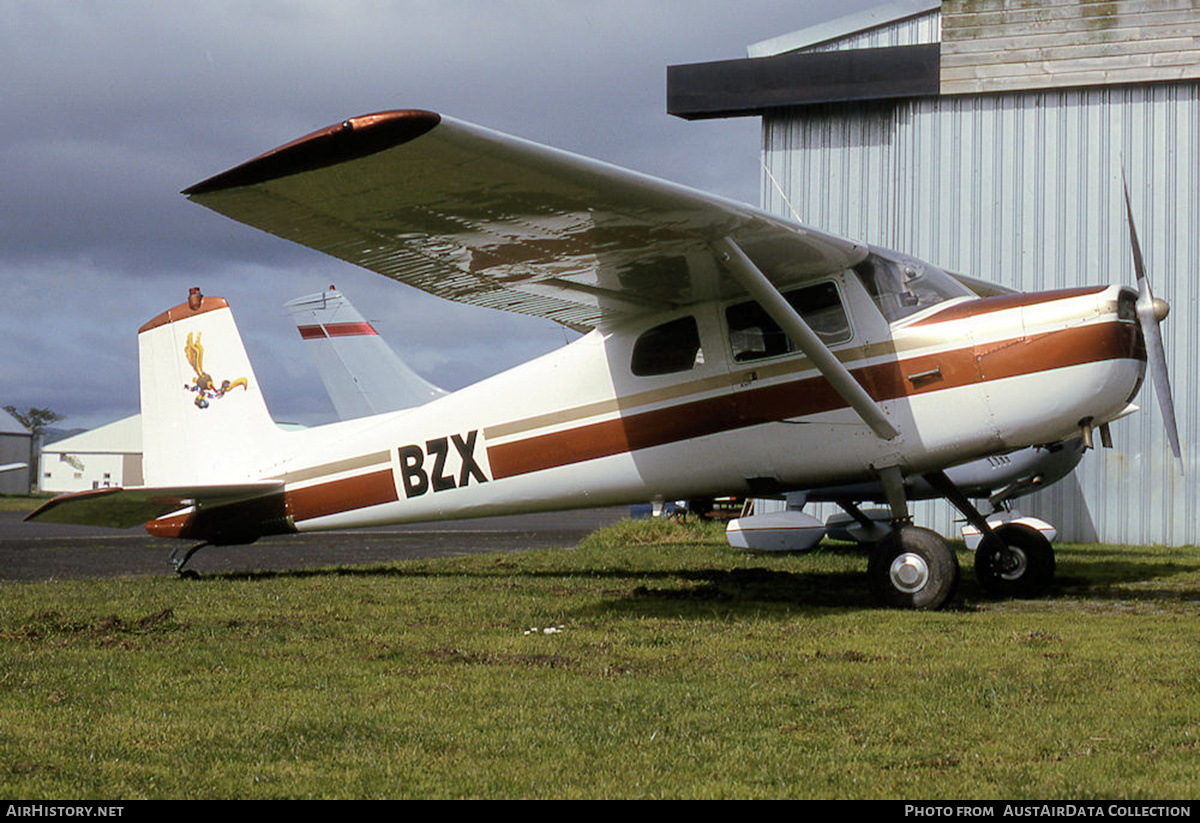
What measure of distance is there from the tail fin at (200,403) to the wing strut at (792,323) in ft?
17.7

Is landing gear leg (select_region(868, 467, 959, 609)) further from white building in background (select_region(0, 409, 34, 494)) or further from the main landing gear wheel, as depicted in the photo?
white building in background (select_region(0, 409, 34, 494))

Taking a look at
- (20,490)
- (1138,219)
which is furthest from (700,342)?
(20,490)

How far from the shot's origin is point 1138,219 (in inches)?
645

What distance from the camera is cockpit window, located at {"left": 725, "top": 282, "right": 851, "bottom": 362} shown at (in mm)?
7852

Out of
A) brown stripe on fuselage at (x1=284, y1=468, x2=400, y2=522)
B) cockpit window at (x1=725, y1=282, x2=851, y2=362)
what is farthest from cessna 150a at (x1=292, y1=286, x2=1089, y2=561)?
brown stripe on fuselage at (x1=284, y1=468, x2=400, y2=522)

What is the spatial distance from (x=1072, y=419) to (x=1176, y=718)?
3.41 meters

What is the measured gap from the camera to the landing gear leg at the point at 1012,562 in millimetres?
8828

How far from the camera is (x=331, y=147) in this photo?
5.25 meters

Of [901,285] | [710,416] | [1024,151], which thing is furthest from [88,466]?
[901,285]

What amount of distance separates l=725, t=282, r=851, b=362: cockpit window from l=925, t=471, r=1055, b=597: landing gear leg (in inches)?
76.7

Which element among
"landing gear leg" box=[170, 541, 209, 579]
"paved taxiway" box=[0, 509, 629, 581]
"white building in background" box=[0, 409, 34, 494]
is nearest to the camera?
"landing gear leg" box=[170, 541, 209, 579]

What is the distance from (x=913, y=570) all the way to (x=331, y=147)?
188 inches

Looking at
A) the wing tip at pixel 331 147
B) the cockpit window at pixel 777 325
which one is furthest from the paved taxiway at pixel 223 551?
the wing tip at pixel 331 147

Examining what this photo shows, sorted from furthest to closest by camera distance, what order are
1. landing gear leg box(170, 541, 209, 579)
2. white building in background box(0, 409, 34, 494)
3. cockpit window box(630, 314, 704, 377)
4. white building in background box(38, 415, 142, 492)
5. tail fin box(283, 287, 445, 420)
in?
white building in background box(38, 415, 142, 492) → white building in background box(0, 409, 34, 494) → tail fin box(283, 287, 445, 420) → landing gear leg box(170, 541, 209, 579) → cockpit window box(630, 314, 704, 377)
